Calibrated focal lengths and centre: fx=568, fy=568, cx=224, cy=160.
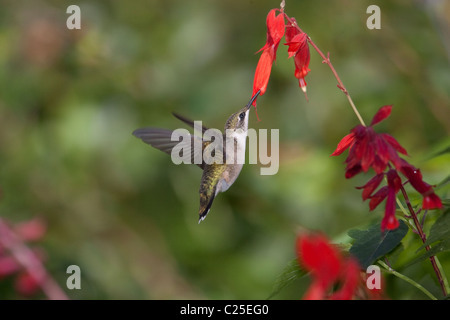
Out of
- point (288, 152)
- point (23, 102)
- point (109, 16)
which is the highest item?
point (109, 16)

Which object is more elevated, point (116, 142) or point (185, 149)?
point (116, 142)

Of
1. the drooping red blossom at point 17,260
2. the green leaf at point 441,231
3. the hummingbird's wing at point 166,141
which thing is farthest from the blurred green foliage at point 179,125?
the green leaf at point 441,231

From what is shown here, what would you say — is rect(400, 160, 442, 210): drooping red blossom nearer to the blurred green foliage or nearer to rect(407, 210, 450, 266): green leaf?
rect(407, 210, 450, 266): green leaf

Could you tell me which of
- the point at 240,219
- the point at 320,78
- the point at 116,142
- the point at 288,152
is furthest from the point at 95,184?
the point at 320,78

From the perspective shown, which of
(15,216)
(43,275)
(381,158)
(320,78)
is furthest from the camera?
(320,78)

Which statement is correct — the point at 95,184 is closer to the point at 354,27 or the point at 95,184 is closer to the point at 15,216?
the point at 15,216

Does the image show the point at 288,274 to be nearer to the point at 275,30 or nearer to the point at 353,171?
the point at 353,171

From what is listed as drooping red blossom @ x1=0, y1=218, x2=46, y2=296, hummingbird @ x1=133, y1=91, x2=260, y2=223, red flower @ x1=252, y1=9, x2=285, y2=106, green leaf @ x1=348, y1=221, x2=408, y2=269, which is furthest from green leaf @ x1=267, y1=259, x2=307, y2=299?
drooping red blossom @ x1=0, y1=218, x2=46, y2=296

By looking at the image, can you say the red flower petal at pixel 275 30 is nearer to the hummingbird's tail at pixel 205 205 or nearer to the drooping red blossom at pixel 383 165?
the drooping red blossom at pixel 383 165
